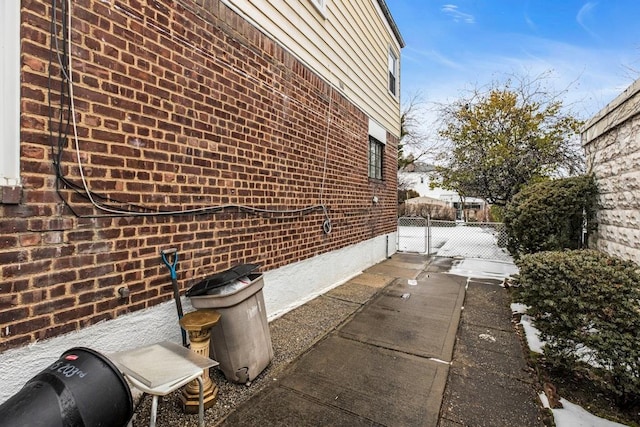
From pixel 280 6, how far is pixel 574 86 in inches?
452

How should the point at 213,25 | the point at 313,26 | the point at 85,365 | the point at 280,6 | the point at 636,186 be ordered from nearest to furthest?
the point at 85,365 < the point at 213,25 < the point at 636,186 < the point at 280,6 < the point at 313,26

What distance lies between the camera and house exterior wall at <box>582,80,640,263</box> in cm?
366

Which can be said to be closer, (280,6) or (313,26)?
(280,6)

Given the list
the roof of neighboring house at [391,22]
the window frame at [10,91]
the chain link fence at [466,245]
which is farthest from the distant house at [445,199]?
the window frame at [10,91]

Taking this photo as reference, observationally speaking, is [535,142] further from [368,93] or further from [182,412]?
[182,412]

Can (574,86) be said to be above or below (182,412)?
above

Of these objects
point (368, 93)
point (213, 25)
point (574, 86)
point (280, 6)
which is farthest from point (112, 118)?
point (574, 86)

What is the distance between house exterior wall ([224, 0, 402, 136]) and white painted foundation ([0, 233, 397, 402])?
326cm

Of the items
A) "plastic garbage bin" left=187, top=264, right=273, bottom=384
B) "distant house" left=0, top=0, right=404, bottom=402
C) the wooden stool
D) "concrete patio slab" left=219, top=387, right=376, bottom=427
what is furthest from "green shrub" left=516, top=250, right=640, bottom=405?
"distant house" left=0, top=0, right=404, bottom=402

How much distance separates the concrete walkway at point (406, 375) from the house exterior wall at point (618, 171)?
5.83ft

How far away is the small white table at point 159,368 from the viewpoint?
1695mm

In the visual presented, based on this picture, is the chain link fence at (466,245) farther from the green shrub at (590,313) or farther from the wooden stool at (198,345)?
the wooden stool at (198,345)

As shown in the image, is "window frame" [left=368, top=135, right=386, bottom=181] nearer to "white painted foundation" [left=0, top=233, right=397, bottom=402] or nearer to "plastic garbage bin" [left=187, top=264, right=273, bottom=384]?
"white painted foundation" [left=0, top=233, right=397, bottom=402]

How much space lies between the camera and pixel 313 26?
16.6 feet
